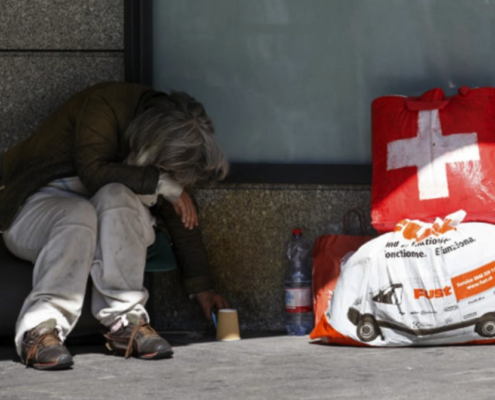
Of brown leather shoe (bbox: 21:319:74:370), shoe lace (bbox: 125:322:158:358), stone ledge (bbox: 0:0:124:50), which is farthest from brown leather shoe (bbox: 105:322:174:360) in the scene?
stone ledge (bbox: 0:0:124:50)

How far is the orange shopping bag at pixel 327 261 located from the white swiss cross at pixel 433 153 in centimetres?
41

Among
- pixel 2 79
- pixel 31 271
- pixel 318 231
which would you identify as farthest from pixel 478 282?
pixel 2 79

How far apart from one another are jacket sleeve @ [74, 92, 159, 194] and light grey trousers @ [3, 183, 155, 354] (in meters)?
0.06

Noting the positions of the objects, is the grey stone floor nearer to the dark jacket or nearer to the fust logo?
the fust logo

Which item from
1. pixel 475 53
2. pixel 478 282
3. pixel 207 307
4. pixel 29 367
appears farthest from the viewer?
pixel 475 53

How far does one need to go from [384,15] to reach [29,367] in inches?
97.7

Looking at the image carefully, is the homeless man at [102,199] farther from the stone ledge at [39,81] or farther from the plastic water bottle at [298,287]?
the plastic water bottle at [298,287]

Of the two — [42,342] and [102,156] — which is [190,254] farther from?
[42,342]

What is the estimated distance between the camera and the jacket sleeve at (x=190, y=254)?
5.14 meters

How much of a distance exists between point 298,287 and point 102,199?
44.1 inches

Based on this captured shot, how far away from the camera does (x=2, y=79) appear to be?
17.8ft

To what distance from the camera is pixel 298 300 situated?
5168 millimetres

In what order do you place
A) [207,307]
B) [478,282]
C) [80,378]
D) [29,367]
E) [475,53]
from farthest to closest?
[475,53], [207,307], [478,282], [29,367], [80,378]

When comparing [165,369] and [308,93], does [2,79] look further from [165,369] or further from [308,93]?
[165,369]
